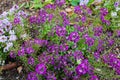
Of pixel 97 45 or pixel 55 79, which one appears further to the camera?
pixel 97 45

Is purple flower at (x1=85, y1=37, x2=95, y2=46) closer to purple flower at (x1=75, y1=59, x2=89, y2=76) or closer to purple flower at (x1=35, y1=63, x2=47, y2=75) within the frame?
purple flower at (x1=75, y1=59, x2=89, y2=76)

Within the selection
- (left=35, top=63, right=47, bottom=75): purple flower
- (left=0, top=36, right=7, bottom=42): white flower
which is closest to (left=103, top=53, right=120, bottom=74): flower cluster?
(left=35, top=63, right=47, bottom=75): purple flower

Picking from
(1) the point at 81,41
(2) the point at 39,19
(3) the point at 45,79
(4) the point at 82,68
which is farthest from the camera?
(2) the point at 39,19

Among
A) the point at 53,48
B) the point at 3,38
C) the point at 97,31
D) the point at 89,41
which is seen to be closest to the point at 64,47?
the point at 53,48

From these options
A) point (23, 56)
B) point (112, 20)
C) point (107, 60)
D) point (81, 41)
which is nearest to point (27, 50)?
point (23, 56)

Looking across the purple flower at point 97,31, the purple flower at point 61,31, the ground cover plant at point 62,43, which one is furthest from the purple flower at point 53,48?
the purple flower at point 97,31

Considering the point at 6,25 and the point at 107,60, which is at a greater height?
the point at 6,25

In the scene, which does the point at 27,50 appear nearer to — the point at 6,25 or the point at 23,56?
the point at 23,56

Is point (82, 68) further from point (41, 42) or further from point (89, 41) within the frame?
point (41, 42)
